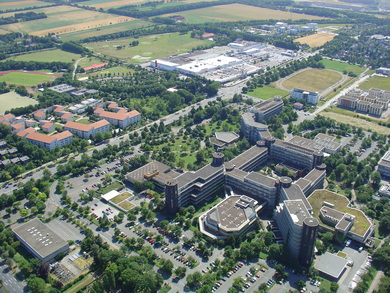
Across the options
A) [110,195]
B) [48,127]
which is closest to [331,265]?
[110,195]

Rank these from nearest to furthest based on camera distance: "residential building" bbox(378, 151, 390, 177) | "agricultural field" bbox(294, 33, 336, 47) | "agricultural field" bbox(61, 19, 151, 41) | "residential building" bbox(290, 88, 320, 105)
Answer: "residential building" bbox(378, 151, 390, 177)
"residential building" bbox(290, 88, 320, 105)
"agricultural field" bbox(294, 33, 336, 47)
"agricultural field" bbox(61, 19, 151, 41)

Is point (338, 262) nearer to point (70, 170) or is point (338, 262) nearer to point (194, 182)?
point (194, 182)

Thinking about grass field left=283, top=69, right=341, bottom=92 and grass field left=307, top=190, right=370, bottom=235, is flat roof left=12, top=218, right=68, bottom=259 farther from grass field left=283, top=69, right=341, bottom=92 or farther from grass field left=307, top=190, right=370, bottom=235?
grass field left=283, top=69, right=341, bottom=92

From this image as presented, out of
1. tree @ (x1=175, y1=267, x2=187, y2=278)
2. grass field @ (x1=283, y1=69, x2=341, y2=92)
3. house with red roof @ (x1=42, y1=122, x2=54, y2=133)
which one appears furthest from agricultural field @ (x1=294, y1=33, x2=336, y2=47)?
tree @ (x1=175, y1=267, x2=187, y2=278)

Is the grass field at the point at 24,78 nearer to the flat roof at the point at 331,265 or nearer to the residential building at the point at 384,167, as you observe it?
the residential building at the point at 384,167

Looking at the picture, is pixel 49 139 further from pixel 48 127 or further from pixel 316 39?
pixel 316 39

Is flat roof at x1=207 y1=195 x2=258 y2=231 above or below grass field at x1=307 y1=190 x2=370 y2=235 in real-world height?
above

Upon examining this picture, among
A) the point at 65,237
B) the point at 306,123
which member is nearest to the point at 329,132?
the point at 306,123
